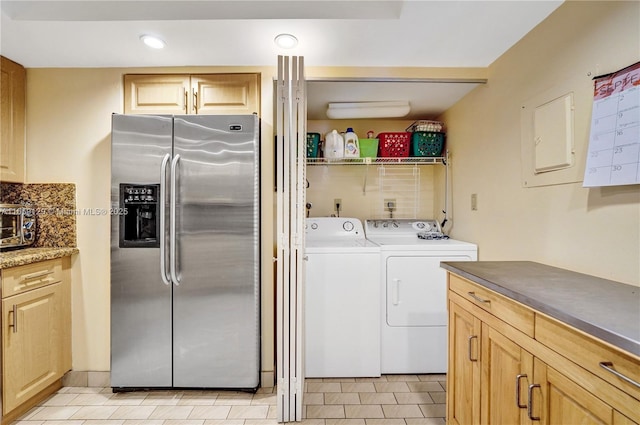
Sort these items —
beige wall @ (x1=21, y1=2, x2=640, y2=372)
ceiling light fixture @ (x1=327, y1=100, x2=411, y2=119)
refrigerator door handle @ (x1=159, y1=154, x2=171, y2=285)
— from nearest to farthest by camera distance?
beige wall @ (x1=21, y1=2, x2=640, y2=372), refrigerator door handle @ (x1=159, y1=154, x2=171, y2=285), ceiling light fixture @ (x1=327, y1=100, x2=411, y2=119)

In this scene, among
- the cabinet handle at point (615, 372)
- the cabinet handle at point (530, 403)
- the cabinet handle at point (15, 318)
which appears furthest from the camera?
the cabinet handle at point (15, 318)

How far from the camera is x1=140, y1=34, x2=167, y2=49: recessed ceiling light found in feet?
5.57

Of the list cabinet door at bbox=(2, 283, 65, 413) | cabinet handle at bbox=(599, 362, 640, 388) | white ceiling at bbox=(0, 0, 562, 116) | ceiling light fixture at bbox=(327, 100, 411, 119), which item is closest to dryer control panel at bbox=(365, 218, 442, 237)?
ceiling light fixture at bbox=(327, 100, 411, 119)

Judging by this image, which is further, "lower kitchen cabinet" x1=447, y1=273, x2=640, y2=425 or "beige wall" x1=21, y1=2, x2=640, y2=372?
"beige wall" x1=21, y1=2, x2=640, y2=372

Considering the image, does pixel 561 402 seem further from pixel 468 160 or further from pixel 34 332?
pixel 34 332

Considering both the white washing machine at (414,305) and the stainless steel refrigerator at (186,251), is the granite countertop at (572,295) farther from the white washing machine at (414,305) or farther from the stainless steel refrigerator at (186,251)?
the stainless steel refrigerator at (186,251)

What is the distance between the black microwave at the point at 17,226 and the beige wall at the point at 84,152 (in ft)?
0.83

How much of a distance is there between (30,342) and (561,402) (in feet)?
8.65

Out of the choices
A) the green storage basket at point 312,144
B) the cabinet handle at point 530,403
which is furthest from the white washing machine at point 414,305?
the cabinet handle at point 530,403

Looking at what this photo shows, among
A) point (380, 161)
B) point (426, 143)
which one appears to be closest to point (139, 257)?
point (380, 161)

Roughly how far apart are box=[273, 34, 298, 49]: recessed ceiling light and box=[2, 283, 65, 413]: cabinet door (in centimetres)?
214

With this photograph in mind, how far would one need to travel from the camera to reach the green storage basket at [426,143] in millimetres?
2576

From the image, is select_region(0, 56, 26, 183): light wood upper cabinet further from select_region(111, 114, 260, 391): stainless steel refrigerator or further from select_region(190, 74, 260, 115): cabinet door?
select_region(190, 74, 260, 115): cabinet door

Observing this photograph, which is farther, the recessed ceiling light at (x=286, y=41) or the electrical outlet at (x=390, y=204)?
the electrical outlet at (x=390, y=204)
